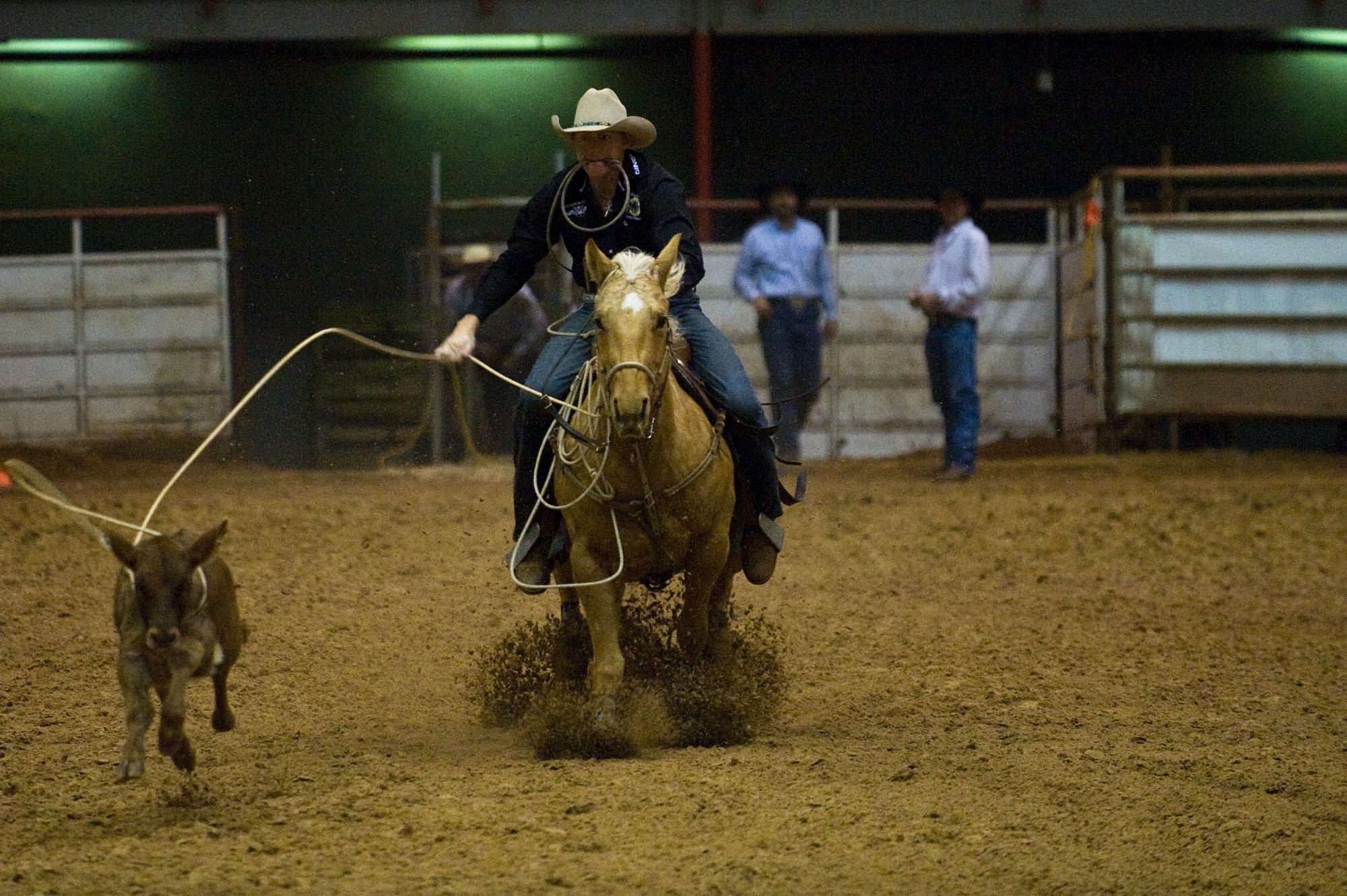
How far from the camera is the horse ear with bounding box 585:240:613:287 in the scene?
5.25 meters

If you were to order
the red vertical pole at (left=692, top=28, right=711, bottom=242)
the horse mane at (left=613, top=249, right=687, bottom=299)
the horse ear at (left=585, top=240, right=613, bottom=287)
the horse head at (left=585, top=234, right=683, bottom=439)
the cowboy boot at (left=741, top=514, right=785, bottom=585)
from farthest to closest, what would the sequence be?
the red vertical pole at (left=692, top=28, right=711, bottom=242) < the cowboy boot at (left=741, top=514, right=785, bottom=585) < the horse ear at (left=585, top=240, right=613, bottom=287) < the horse mane at (left=613, top=249, right=687, bottom=299) < the horse head at (left=585, top=234, right=683, bottom=439)

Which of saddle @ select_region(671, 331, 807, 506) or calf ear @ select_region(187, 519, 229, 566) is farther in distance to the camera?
saddle @ select_region(671, 331, 807, 506)

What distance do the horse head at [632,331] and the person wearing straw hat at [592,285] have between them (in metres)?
0.42

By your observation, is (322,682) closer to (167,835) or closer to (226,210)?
(167,835)

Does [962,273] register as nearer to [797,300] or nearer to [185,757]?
[797,300]

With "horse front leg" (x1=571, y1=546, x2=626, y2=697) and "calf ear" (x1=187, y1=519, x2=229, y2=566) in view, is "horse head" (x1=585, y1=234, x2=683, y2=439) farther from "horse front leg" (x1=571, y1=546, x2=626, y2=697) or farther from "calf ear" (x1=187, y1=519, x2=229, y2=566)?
"calf ear" (x1=187, y1=519, x2=229, y2=566)

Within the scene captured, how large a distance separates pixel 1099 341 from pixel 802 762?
9.09m

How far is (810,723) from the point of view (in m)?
5.93

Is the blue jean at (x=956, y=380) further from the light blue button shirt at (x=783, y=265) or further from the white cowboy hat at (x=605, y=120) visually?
the white cowboy hat at (x=605, y=120)

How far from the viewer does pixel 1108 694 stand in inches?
254

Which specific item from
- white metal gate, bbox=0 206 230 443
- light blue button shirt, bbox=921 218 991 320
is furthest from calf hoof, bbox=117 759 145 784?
white metal gate, bbox=0 206 230 443

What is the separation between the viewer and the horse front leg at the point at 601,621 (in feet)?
17.6

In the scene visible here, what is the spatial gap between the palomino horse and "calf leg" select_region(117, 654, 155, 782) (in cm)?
148

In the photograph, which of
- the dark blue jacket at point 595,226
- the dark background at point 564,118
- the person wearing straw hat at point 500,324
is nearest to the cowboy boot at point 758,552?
the dark blue jacket at point 595,226
